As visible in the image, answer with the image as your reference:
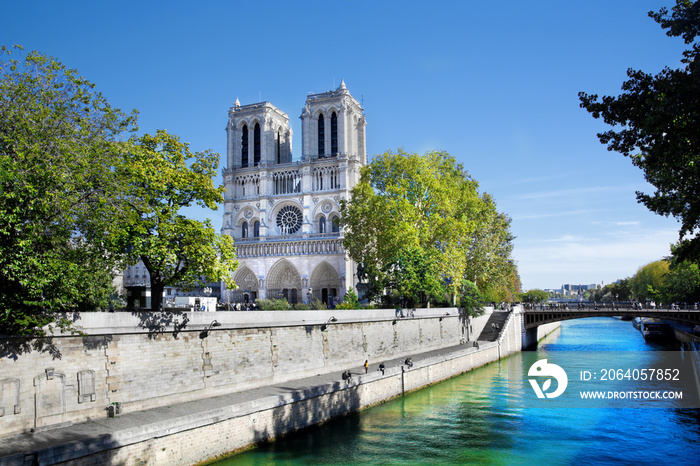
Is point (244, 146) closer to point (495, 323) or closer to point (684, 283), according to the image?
point (495, 323)

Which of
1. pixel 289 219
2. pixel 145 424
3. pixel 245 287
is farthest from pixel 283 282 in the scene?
pixel 145 424

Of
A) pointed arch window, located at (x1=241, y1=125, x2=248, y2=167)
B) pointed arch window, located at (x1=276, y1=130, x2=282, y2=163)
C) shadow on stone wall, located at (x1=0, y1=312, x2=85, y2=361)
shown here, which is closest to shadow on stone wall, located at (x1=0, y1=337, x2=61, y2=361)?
shadow on stone wall, located at (x1=0, y1=312, x2=85, y2=361)

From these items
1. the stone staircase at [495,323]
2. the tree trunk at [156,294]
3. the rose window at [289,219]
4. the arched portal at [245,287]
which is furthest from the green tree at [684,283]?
the tree trunk at [156,294]

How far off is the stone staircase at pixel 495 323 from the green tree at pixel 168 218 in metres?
27.2

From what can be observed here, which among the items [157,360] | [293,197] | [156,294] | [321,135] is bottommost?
[157,360]

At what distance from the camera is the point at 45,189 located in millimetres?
13836

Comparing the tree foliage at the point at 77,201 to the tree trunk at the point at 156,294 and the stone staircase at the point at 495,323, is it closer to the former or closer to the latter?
the tree trunk at the point at 156,294

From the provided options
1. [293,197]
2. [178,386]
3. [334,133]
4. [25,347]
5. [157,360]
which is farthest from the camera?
[334,133]

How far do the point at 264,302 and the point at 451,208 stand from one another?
15504mm

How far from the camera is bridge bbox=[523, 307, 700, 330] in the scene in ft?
134

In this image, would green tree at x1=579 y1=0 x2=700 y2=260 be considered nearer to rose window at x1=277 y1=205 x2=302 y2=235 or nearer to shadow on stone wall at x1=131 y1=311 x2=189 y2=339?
shadow on stone wall at x1=131 y1=311 x2=189 y2=339

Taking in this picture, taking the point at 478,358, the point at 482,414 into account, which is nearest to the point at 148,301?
the point at 482,414

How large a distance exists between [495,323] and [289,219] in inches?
1089

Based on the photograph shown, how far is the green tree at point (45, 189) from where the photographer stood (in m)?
13.3
